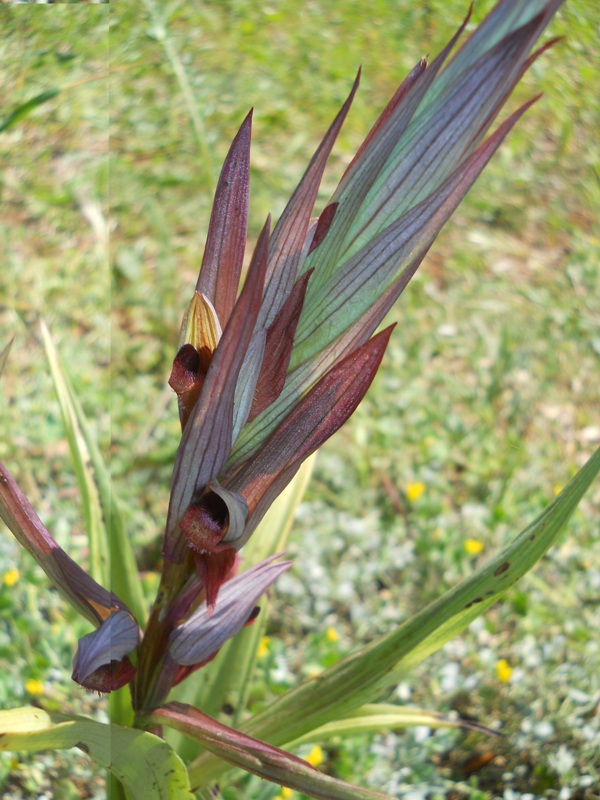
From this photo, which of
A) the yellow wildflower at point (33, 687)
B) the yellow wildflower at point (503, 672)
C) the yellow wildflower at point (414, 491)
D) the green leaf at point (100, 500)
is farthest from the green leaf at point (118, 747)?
the yellow wildflower at point (414, 491)

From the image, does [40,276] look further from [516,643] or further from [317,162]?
[317,162]

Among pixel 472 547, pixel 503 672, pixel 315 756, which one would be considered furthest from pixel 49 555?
pixel 472 547

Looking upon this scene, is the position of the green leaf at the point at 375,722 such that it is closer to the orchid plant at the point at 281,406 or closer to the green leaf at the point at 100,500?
the orchid plant at the point at 281,406

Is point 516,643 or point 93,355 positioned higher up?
point 93,355

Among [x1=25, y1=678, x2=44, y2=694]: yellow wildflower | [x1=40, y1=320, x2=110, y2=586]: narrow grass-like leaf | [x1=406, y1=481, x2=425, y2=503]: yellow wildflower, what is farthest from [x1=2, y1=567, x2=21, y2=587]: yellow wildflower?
[x1=406, y1=481, x2=425, y2=503]: yellow wildflower

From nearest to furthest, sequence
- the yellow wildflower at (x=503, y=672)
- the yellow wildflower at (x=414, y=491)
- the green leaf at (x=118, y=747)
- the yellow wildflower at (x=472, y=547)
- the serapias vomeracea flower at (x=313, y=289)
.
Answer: the serapias vomeracea flower at (x=313, y=289) → the green leaf at (x=118, y=747) → the yellow wildflower at (x=503, y=672) → the yellow wildflower at (x=472, y=547) → the yellow wildflower at (x=414, y=491)

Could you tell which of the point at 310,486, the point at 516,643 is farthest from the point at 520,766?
the point at 310,486

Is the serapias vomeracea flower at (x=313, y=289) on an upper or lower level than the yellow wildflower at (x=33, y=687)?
upper
